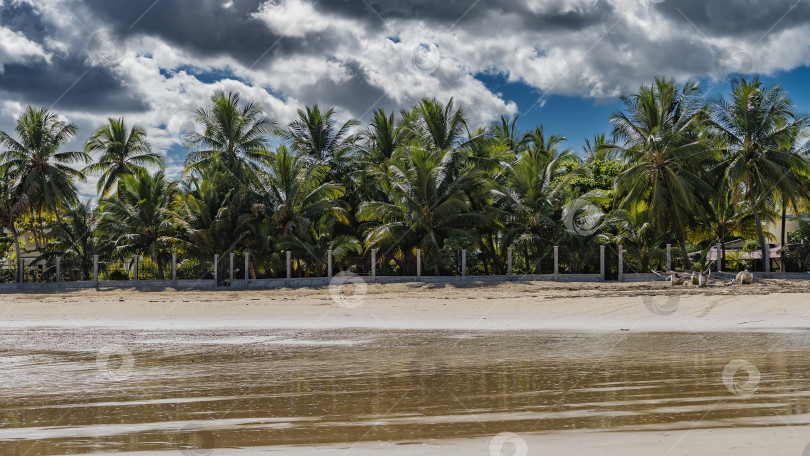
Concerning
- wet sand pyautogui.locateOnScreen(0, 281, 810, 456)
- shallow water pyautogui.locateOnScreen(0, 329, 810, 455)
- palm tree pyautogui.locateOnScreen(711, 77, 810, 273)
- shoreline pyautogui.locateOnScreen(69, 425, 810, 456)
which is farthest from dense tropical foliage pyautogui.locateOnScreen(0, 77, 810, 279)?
shoreline pyautogui.locateOnScreen(69, 425, 810, 456)

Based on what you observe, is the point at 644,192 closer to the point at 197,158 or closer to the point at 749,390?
the point at 197,158

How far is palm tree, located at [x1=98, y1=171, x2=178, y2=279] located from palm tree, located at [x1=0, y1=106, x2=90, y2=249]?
3393 mm

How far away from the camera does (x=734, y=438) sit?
424 cm

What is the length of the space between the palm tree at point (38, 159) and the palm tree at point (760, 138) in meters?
26.6

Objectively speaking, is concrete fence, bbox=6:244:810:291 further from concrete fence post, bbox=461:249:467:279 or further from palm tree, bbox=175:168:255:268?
palm tree, bbox=175:168:255:268

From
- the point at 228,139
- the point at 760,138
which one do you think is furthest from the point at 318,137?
the point at 760,138

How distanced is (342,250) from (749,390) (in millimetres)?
19356

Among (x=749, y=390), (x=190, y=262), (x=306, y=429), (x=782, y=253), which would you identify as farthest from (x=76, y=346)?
(x=782, y=253)

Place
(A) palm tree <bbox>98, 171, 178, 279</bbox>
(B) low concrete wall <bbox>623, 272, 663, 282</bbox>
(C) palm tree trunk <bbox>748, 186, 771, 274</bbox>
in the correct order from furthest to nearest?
(A) palm tree <bbox>98, 171, 178, 279</bbox> < (C) palm tree trunk <bbox>748, 186, 771, 274</bbox> < (B) low concrete wall <bbox>623, 272, 663, 282</bbox>

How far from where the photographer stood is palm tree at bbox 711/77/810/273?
2459 centimetres

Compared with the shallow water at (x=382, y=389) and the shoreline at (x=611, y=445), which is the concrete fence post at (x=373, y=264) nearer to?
the shallow water at (x=382, y=389)

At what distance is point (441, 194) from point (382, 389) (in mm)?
18755

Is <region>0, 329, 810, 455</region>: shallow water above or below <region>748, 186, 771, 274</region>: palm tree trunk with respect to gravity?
below

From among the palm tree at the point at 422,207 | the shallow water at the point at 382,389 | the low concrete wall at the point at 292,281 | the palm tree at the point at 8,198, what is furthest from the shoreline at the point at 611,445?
the palm tree at the point at 8,198
